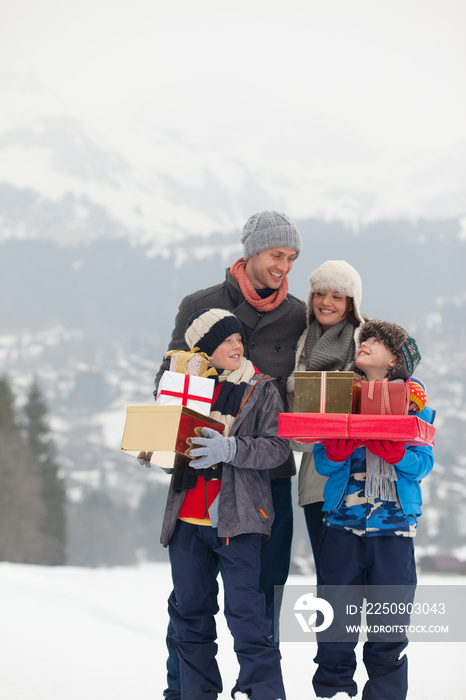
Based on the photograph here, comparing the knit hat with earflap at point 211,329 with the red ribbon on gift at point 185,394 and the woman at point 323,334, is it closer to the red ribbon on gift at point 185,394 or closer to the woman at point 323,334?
the red ribbon on gift at point 185,394

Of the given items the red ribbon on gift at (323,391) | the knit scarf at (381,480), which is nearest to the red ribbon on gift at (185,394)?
the red ribbon on gift at (323,391)

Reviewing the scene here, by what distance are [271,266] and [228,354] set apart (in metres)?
0.40

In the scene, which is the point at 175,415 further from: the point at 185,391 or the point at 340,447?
the point at 340,447

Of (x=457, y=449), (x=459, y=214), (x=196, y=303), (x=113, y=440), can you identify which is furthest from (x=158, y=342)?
(x=196, y=303)

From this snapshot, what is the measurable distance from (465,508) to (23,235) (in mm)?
29788

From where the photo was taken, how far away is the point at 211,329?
2.11m

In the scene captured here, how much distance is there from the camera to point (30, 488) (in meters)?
26.7

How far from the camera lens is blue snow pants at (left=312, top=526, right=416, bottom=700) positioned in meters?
2.01

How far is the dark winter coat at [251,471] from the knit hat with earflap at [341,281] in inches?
16.9

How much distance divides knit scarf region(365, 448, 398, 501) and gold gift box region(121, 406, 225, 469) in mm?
512

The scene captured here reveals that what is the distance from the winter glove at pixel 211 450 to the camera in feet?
6.37

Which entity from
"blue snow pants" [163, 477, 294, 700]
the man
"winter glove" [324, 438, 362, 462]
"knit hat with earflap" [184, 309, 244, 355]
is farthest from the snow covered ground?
"knit hat with earflap" [184, 309, 244, 355]

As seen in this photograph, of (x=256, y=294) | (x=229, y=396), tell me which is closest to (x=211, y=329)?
(x=229, y=396)

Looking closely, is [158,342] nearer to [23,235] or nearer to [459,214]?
[23,235]
